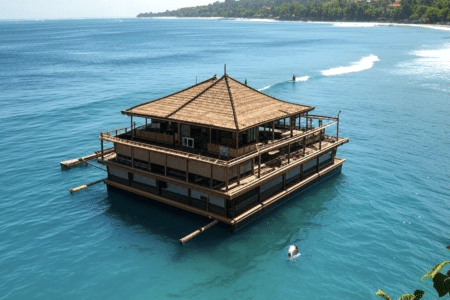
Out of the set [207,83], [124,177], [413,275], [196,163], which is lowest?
[413,275]

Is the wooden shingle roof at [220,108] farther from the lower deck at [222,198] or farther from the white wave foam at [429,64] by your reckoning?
the white wave foam at [429,64]

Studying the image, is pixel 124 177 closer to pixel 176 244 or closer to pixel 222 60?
pixel 176 244

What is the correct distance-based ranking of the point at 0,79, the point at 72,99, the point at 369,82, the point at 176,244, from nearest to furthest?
1. the point at 176,244
2. the point at 72,99
3. the point at 369,82
4. the point at 0,79

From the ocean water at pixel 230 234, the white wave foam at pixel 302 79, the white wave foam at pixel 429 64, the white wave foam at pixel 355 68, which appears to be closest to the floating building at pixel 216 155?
the ocean water at pixel 230 234

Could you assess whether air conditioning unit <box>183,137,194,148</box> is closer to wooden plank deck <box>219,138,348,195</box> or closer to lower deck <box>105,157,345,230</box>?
lower deck <box>105,157,345,230</box>

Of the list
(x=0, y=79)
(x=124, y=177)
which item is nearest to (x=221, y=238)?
(x=124, y=177)

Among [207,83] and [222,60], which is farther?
[222,60]

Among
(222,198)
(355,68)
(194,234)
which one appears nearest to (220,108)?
(222,198)
